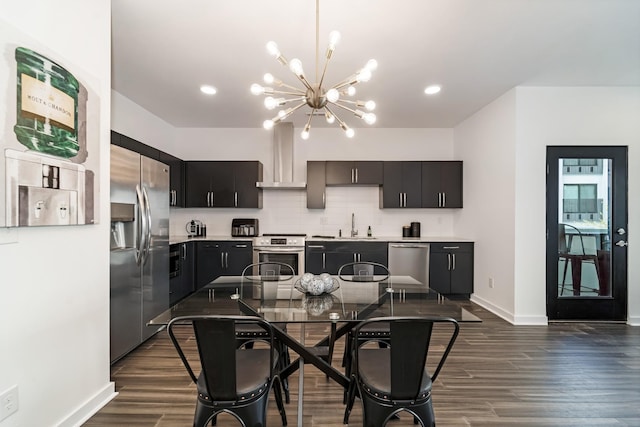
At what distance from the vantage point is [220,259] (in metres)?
4.66

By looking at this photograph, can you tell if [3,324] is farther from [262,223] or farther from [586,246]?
[586,246]

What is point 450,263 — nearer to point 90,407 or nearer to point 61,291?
point 90,407

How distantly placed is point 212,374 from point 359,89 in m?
3.24

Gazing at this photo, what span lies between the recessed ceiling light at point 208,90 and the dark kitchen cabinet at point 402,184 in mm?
2686

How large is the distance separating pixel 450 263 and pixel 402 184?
139 cm

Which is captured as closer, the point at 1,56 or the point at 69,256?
the point at 1,56

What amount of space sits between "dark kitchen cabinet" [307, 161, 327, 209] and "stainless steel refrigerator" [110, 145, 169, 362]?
7.42 feet

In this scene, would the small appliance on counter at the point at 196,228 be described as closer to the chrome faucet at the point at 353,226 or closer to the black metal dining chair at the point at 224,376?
the chrome faucet at the point at 353,226

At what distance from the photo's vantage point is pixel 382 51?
2830 millimetres

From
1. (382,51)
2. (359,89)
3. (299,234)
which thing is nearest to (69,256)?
(382,51)

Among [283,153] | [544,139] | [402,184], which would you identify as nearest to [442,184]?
[402,184]

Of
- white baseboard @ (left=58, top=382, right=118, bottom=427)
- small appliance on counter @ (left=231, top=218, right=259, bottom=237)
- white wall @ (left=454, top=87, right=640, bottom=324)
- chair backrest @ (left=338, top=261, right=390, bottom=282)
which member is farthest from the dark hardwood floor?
small appliance on counter @ (left=231, top=218, right=259, bottom=237)

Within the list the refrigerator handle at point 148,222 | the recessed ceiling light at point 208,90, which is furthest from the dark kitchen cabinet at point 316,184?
the refrigerator handle at point 148,222

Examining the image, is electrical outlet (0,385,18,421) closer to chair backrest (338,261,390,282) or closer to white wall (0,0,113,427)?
white wall (0,0,113,427)
